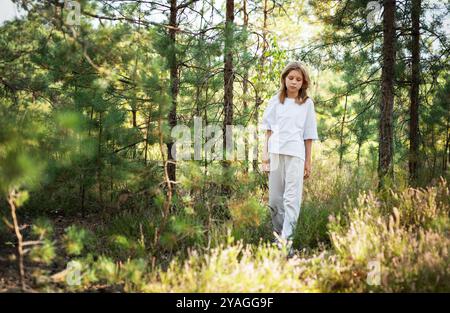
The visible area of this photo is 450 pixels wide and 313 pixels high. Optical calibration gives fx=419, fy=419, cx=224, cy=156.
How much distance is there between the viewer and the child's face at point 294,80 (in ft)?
14.6

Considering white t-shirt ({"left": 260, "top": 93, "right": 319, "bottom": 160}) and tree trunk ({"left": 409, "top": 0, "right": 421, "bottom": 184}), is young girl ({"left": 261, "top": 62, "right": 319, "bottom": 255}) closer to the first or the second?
white t-shirt ({"left": 260, "top": 93, "right": 319, "bottom": 160})

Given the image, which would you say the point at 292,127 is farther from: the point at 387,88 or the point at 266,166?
the point at 387,88

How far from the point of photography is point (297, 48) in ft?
21.9

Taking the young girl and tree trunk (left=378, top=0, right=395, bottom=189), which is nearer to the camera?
the young girl

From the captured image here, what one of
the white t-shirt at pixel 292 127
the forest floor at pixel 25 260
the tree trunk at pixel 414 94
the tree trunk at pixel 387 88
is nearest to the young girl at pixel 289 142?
the white t-shirt at pixel 292 127

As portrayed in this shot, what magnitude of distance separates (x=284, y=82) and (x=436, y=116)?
4.25 metres

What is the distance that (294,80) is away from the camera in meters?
4.46

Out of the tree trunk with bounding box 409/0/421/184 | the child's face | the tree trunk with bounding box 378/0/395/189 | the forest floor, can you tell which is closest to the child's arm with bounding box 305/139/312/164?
the child's face

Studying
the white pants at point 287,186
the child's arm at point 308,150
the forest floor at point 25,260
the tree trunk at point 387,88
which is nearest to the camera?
the forest floor at point 25,260

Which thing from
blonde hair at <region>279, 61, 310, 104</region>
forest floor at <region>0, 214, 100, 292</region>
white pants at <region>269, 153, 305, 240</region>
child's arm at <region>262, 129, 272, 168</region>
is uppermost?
blonde hair at <region>279, 61, 310, 104</region>

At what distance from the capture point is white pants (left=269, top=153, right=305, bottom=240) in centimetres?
441

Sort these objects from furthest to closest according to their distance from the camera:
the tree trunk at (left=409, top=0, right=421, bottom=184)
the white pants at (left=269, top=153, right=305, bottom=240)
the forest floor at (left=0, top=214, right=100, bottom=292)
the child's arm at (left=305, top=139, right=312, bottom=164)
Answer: the tree trunk at (left=409, top=0, right=421, bottom=184) < the child's arm at (left=305, top=139, right=312, bottom=164) < the white pants at (left=269, top=153, right=305, bottom=240) < the forest floor at (left=0, top=214, right=100, bottom=292)

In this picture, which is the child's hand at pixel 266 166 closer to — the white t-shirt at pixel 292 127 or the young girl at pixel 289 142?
the young girl at pixel 289 142
